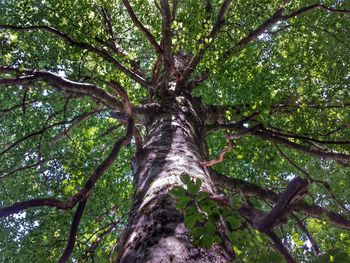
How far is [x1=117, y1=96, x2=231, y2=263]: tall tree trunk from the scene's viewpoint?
6.07 ft

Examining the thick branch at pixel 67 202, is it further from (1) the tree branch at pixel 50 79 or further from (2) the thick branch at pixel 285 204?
(2) the thick branch at pixel 285 204

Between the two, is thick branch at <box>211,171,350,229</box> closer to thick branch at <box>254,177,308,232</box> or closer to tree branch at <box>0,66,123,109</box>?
tree branch at <box>0,66,123,109</box>

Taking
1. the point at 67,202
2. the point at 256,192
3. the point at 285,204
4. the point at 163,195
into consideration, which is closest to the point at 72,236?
the point at 67,202

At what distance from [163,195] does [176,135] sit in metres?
1.42

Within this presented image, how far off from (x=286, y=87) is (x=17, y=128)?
5908 mm

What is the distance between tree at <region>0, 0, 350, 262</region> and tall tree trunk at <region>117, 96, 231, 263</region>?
12mm

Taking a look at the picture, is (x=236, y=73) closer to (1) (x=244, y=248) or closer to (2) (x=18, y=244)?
(2) (x=18, y=244)

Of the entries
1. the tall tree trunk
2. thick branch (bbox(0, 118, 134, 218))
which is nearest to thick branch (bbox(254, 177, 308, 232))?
the tall tree trunk

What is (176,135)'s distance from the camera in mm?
3801

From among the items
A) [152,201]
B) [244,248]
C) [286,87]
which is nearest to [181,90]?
[286,87]

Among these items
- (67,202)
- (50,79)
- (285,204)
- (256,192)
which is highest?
(50,79)

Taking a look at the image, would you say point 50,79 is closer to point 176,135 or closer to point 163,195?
point 176,135

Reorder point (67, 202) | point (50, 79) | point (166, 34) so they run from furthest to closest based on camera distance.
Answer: point (166, 34) → point (50, 79) → point (67, 202)

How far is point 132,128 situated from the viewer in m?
3.69
